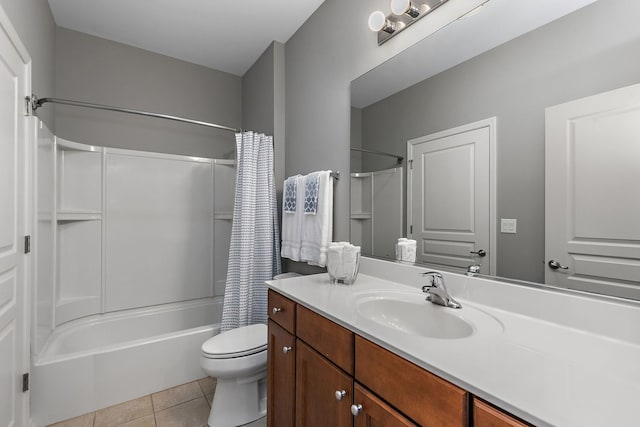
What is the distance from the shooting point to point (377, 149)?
1590 mm

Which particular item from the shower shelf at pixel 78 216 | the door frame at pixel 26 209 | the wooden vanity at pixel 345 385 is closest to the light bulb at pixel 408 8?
the wooden vanity at pixel 345 385

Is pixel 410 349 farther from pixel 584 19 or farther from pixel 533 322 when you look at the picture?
pixel 584 19

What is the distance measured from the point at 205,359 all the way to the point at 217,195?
1.66 meters

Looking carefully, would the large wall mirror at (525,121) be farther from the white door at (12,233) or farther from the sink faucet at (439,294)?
the white door at (12,233)

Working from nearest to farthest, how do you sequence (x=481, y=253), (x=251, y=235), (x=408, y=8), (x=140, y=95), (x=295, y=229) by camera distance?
(x=481, y=253) < (x=408, y=8) < (x=295, y=229) < (x=251, y=235) < (x=140, y=95)

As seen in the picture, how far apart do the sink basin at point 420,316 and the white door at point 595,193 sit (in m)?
0.28

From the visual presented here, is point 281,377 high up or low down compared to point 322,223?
down

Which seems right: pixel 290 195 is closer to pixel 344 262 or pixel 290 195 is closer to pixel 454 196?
pixel 344 262

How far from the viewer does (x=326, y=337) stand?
3.27 ft

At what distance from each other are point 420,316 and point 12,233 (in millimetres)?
1821

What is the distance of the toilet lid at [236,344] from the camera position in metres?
1.57

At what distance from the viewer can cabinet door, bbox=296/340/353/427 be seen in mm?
897

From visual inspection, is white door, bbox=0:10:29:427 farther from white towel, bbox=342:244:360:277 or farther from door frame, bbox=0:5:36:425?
white towel, bbox=342:244:360:277

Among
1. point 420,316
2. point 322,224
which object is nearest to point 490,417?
point 420,316
